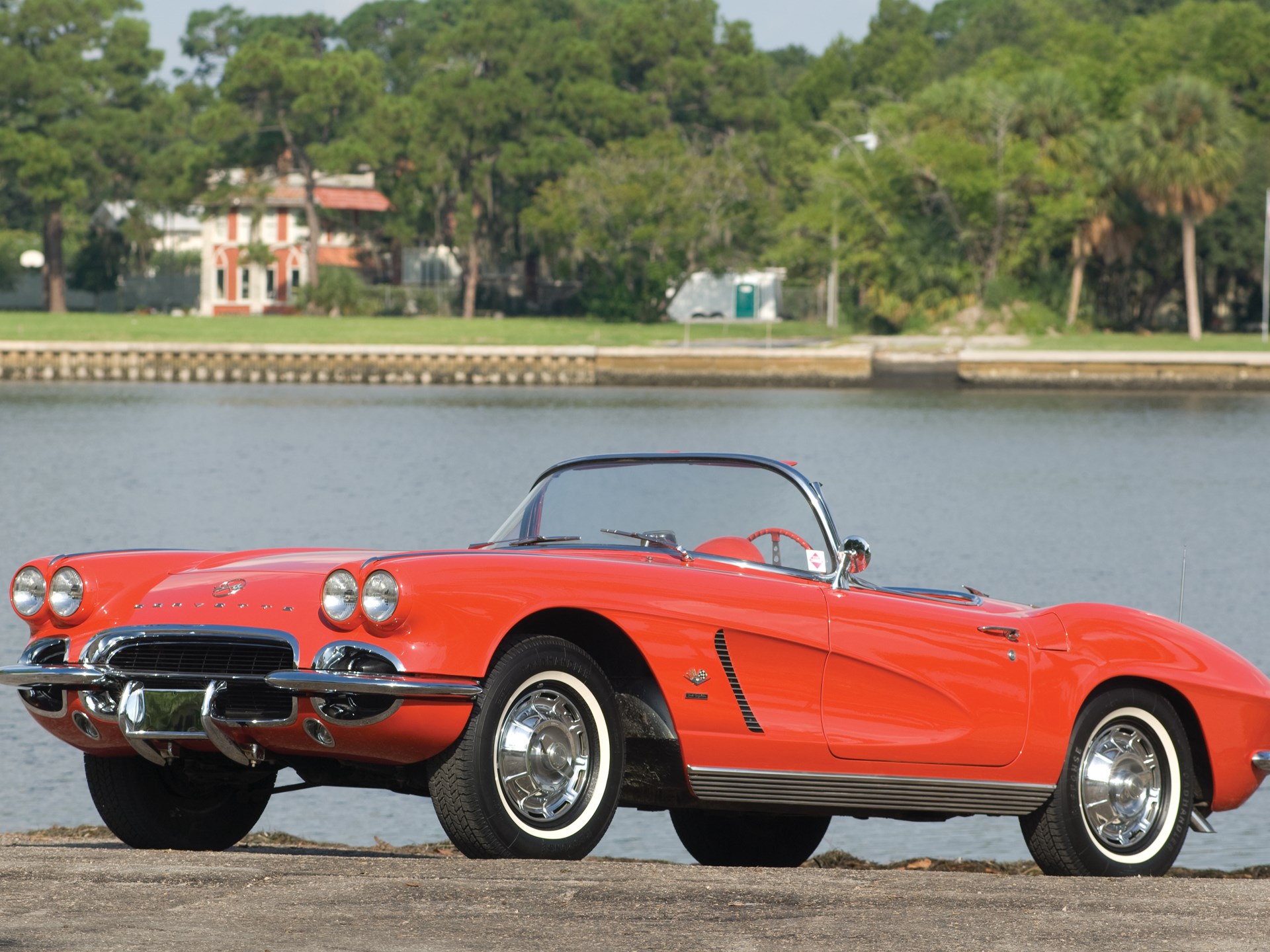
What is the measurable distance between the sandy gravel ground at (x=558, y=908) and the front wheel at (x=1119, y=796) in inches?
24.3

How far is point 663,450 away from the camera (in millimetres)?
32781

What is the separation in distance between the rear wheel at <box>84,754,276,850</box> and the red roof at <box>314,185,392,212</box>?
93.6 m

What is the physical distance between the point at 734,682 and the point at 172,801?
85.6 inches

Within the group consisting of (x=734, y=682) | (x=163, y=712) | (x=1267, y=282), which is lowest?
(x=163, y=712)

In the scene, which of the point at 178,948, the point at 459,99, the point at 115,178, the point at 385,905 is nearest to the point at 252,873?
the point at 385,905

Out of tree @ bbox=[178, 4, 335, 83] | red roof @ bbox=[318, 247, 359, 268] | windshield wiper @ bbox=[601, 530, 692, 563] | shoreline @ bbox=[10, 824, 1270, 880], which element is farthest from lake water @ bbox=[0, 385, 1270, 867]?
tree @ bbox=[178, 4, 335, 83]

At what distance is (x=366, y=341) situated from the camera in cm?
8294

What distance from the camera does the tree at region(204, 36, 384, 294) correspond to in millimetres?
93688

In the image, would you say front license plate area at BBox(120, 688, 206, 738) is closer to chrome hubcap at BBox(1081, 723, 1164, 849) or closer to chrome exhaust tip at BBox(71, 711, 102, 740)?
chrome exhaust tip at BBox(71, 711, 102, 740)

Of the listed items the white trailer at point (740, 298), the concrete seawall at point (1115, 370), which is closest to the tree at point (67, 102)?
the white trailer at point (740, 298)

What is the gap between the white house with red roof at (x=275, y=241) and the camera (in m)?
97.4

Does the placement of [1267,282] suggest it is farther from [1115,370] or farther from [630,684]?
[630,684]

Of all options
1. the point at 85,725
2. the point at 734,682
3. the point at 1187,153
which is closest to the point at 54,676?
the point at 85,725

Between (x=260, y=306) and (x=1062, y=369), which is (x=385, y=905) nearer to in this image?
(x=1062, y=369)
